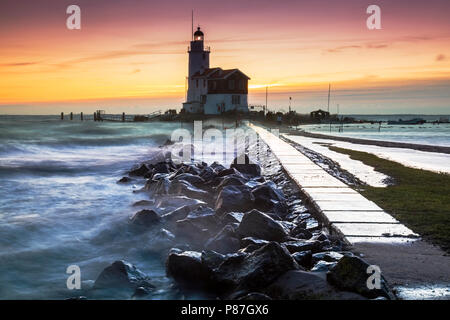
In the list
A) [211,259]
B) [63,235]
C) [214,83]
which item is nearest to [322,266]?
[211,259]

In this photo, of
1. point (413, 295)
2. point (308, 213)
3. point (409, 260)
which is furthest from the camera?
point (308, 213)

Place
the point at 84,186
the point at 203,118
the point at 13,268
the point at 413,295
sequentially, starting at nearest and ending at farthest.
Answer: the point at 413,295, the point at 13,268, the point at 84,186, the point at 203,118

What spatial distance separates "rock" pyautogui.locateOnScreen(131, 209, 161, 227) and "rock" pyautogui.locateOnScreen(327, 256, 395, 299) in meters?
4.18

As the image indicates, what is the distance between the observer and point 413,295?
10.0 ft

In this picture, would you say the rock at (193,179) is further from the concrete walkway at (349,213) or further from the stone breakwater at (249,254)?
the concrete walkway at (349,213)

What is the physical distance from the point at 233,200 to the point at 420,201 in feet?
10.00

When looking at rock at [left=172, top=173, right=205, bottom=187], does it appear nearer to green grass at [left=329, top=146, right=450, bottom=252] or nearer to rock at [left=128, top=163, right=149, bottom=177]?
rock at [left=128, top=163, right=149, bottom=177]

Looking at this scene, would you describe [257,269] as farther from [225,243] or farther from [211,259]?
[225,243]

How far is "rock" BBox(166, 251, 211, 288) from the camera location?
4.19m

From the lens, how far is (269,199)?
281 inches
